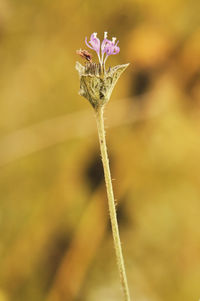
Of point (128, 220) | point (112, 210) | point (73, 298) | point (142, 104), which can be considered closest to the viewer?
point (112, 210)

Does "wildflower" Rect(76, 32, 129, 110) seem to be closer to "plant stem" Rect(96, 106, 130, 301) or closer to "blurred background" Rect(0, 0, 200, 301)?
"plant stem" Rect(96, 106, 130, 301)

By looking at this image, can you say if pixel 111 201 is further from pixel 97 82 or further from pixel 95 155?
pixel 95 155

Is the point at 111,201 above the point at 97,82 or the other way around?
the other way around

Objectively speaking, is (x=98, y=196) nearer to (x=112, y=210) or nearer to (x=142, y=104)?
(x=142, y=104)

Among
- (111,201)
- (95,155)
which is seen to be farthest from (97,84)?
(95,155)

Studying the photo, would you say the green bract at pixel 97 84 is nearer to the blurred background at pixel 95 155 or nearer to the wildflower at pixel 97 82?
the wildflower at pixel 97 82

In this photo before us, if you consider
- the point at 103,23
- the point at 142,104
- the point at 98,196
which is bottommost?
the point at 98,196

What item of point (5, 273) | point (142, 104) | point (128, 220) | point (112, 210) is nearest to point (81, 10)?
point (142, 104)

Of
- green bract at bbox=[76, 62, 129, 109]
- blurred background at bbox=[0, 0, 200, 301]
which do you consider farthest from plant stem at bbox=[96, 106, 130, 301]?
blurred background at bbox=[0, 0, 200, 301]

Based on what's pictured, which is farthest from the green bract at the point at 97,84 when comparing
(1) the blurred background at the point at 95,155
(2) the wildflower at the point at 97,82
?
(1) the blurred background at the point at 95,155
